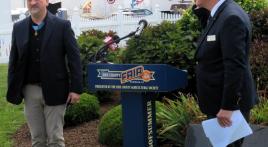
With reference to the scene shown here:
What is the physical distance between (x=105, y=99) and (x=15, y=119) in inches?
57.9

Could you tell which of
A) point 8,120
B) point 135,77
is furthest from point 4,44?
point 135,77

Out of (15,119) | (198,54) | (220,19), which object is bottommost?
(15,119)

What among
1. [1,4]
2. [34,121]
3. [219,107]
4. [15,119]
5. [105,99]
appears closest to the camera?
[219,107]

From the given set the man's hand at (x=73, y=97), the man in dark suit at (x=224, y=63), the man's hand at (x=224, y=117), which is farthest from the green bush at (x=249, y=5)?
the man's hand at (x=224, y=117)

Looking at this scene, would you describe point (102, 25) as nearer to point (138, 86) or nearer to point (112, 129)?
point (112, 129)

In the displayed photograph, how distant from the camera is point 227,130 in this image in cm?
371

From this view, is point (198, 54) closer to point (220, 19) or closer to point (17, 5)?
point (220, 19)

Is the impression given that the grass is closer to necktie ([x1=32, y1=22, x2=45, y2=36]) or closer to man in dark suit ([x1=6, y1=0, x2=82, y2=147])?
man in dark suit ([x1=6, y1=0, x2=82, y2=147])

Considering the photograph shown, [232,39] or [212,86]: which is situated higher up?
[232,39]

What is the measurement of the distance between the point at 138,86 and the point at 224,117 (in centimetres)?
139

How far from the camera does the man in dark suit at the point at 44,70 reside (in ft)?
16.4

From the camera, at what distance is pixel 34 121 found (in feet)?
16.8

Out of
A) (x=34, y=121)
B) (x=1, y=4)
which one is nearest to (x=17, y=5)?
(x=1, y=4)

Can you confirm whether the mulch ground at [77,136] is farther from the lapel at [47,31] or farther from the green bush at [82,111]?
the lapel at [47,31]
